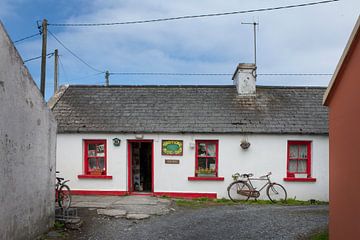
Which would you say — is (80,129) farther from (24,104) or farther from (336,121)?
(336,121)

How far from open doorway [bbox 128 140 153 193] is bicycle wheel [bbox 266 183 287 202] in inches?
208

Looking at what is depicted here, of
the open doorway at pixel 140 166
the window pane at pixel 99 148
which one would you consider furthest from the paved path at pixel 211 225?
the open doorway at pixel 140 166

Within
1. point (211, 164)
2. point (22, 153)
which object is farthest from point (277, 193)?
point (22, 153)

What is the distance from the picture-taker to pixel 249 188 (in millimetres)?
15055

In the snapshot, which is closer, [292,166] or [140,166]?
[292,166]

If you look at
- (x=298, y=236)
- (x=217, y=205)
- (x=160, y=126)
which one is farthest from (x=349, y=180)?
(x=160, y=126)

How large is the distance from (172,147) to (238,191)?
3.14m

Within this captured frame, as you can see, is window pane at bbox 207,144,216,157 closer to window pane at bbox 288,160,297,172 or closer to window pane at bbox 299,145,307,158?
window pane at bbox 288,160,297,172

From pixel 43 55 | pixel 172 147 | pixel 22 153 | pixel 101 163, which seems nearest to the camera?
pixel 22 153

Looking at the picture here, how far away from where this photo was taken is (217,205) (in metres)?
13.8

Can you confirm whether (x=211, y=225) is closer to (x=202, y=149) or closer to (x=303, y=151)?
(x=202, y=149)

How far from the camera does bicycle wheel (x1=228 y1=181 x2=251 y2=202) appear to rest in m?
15.0

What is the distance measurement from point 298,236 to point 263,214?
2.76m

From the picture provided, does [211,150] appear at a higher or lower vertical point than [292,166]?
higher
